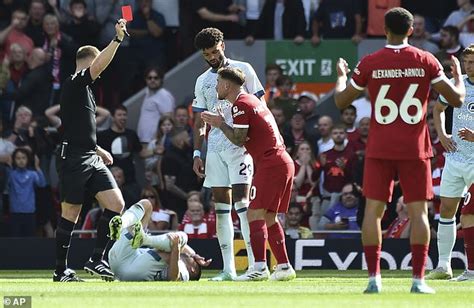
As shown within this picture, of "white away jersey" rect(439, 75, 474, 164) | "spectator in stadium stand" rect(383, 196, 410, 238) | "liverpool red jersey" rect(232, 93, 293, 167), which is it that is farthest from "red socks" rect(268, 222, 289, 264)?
"spectator in stadium stand" rect(383, 196, 410, 238)

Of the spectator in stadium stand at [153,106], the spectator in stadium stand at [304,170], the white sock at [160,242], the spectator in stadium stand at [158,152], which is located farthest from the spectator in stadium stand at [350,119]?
the white sock at [160,242]

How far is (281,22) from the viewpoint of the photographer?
22.8 metres

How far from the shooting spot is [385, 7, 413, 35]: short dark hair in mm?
11484

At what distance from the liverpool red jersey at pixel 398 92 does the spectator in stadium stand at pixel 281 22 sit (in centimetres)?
1085

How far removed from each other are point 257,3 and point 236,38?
0.69 m

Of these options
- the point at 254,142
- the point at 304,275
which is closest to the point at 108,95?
the point at 304,275

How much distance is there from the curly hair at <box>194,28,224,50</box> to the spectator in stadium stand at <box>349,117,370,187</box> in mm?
6150

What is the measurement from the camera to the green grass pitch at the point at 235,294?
10672 millimetres

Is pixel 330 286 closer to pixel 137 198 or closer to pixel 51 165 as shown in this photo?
pixel 137 198

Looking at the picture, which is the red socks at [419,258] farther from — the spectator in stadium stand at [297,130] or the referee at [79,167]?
the spectator in stadium stand at [297,130]

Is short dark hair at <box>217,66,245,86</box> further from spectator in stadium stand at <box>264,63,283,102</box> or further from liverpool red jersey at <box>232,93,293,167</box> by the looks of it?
spectator in stadium stand at <box>264,63,283,102</box>

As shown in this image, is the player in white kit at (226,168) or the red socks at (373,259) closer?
the red socks at (373,259)

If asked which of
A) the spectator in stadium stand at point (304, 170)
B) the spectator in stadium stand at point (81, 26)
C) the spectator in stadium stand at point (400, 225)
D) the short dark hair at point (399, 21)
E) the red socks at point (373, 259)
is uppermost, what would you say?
the spectator in stadium stand at point (81, 26)

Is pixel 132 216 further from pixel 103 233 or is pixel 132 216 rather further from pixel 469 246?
pixel 469 246
